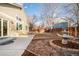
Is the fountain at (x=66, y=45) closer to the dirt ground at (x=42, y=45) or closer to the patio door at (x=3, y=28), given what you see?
the dirt ground at (x=42, y=45)

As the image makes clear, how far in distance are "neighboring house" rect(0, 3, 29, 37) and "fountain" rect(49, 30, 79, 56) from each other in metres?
0.42

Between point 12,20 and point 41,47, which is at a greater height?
point 12,20

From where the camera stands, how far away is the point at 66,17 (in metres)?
2.00

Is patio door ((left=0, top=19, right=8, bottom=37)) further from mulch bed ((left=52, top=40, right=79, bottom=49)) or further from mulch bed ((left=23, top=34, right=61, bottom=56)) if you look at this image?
mulch bed ((left=52, top=40, right=79, bottom=49))

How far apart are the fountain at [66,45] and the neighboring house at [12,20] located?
0.42m

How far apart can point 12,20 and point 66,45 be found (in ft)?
2.53

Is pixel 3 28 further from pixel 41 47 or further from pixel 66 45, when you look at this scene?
pixel 66 45

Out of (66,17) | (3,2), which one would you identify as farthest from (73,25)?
(3,2)

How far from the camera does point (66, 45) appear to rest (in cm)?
201

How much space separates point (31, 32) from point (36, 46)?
19cm

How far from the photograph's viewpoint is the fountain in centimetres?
199

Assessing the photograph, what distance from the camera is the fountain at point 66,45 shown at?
78.4 inches

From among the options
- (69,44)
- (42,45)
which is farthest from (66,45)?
(42,45)

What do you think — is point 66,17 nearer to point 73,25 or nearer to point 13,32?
point 73,25
